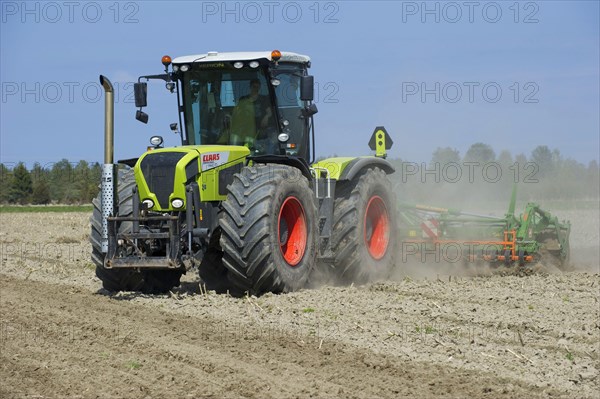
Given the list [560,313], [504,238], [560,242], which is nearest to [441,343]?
[560,313]

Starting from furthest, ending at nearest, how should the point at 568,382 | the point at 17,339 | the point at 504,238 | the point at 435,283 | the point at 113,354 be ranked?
the point at 504,238, the point at 435,283, the point at 17,339, the point at 113,354, the point at 568,382

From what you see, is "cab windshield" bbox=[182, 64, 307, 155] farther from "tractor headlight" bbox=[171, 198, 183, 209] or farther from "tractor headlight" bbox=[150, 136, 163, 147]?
"tractor headlight" bbox=[171, 198, 183, 209]

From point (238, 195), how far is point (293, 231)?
118cm

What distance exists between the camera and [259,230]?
8984 mm

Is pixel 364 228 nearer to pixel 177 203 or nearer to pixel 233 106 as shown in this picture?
pixel 233 106

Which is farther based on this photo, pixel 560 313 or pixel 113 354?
pixel 560 313

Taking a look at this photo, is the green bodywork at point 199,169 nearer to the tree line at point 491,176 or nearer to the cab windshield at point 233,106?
the cab windshield at point 233,106

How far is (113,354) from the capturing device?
664 centimetres

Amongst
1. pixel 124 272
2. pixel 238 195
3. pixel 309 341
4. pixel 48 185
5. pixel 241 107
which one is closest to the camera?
pixel 309 341

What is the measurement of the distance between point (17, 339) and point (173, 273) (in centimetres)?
321

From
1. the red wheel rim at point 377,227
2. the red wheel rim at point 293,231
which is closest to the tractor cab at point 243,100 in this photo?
the red wheel rim at point 293,231

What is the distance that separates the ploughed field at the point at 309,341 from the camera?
18.7 ft

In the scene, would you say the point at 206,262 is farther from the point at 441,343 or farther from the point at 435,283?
the point at 441,343

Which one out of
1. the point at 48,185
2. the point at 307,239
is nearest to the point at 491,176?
the point at 307,239
